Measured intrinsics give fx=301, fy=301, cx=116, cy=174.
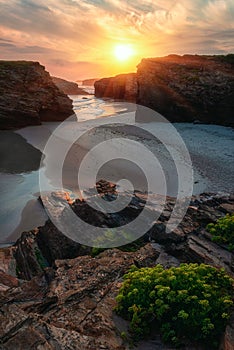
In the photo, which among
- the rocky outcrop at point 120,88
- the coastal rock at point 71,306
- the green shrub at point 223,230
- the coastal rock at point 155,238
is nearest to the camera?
the coastal rock at point 71,306

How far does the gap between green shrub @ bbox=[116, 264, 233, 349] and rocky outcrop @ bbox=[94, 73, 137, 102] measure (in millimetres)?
75239

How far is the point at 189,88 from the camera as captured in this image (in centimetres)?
4438

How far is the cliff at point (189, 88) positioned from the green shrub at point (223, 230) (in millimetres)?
34101

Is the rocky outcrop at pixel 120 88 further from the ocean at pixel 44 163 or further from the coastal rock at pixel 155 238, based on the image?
the coastal rock at pixel 155 238

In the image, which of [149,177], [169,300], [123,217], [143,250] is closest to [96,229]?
[123,217]

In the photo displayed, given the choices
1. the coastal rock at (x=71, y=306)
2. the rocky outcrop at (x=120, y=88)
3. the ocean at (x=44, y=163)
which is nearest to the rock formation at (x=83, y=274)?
the coastal rock at (x=71, y=306)

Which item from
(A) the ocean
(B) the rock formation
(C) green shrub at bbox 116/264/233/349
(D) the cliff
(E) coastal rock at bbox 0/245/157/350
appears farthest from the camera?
(D) the cliff

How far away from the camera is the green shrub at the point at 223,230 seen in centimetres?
941

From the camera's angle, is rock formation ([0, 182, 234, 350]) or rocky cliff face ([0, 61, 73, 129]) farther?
rocky cliff face ([0, 61, 73, 129])

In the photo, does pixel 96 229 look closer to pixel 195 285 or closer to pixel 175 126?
pixel 195 285

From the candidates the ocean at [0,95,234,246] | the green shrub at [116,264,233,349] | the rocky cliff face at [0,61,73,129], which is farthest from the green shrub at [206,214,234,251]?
the rocky cliff face at [0,61,73,129]

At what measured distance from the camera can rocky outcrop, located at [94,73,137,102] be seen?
3233 inches

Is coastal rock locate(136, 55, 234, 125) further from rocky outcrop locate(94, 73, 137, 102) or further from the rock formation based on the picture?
the rock formation

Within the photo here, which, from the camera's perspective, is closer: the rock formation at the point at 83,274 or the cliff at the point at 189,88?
the rock formation at the point at 83,274
